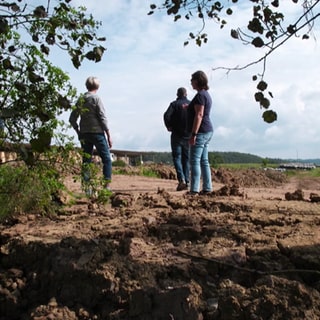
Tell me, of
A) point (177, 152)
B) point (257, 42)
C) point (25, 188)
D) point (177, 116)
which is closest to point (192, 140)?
point (177, 116)

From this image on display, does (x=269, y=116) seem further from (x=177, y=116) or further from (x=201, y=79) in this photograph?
(x=177, y=116)

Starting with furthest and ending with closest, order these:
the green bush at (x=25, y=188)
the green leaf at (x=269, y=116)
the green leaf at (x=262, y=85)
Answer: the green bush at (x=25, y=188)
the green leaf at (x=262, y=85)
the green leaf at (x=269, y=116)

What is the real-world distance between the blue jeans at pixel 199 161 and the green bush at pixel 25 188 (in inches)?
88.9

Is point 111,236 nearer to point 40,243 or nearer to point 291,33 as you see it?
point 40,243

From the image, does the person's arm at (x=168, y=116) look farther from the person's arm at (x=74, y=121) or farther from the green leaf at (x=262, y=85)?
the green leaf at (x=262, y=85)

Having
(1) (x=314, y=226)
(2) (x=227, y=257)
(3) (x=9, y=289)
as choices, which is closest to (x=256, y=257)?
(2) (x=227, y=257)

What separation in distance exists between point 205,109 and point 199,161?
27.9 inches

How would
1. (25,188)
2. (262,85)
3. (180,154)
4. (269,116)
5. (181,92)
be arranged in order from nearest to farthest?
(269,116)
(262,85)
(25,188)
(181,92)
(180,154)

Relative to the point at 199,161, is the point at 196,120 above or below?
above

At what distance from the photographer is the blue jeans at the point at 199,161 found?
282 inches

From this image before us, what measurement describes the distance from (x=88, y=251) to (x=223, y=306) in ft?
4.18

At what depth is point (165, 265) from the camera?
3840 millimetres

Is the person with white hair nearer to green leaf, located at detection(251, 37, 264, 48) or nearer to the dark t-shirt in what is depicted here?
the dark t-shirt

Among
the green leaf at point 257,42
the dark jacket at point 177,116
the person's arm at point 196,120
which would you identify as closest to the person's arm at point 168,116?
the dark jacket at point 177,116
